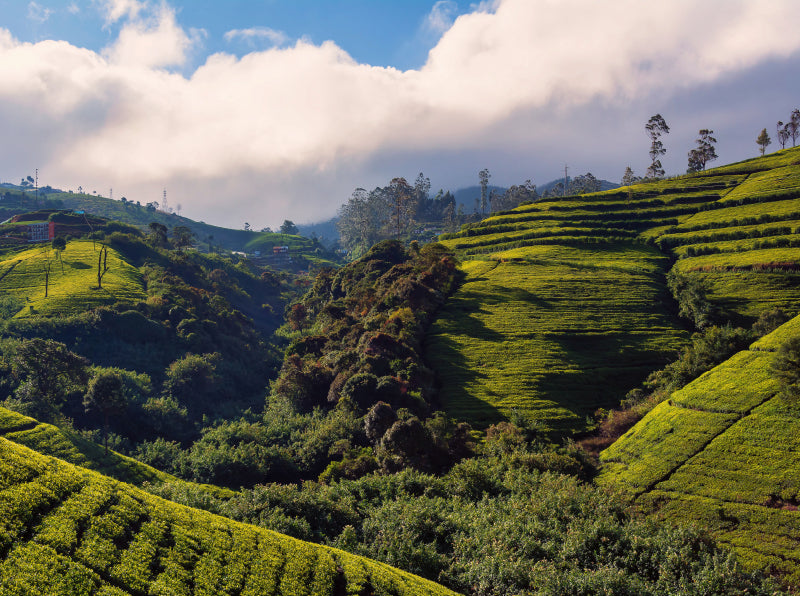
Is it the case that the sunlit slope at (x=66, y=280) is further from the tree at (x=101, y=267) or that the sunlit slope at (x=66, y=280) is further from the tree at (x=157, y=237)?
the tree at (x=157, y=237)

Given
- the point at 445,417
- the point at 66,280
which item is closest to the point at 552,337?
the point at 445,417

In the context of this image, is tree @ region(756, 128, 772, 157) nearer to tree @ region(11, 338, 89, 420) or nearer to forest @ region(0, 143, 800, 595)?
forest @ region(0, 143, 800, 595)

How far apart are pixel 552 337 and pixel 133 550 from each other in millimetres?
46441

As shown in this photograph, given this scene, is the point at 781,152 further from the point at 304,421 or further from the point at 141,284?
the point at 141,284

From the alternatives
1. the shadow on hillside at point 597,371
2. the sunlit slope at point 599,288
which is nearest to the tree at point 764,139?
the sunlit slope at point 599,288

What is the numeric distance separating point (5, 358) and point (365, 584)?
195ft

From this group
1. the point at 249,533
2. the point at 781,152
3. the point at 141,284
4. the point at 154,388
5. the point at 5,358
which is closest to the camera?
the point at 249,533

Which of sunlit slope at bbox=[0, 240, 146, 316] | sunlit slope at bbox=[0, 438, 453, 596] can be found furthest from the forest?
sunlit slope at bbox=[0, 240, 146, 316]

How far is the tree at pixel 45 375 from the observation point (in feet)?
152

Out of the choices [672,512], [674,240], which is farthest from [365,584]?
[674,240]

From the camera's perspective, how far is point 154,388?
202 feet

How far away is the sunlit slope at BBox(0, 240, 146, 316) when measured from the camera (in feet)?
241

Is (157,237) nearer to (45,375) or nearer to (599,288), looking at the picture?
(45,375)

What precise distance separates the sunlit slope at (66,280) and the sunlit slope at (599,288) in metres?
59.0
